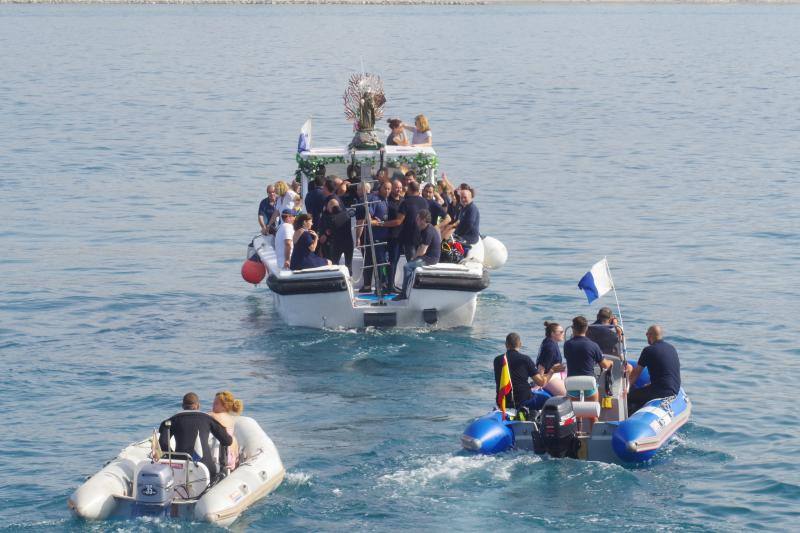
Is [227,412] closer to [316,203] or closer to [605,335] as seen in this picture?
[605,335]

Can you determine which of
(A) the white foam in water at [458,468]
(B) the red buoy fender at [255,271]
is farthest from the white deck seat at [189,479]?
(B) the red buoy fender at [255,271]

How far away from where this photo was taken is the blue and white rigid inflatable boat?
44.7ft

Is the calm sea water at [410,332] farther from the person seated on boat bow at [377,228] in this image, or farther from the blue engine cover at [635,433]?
the person seated on boat bow at [377,228]

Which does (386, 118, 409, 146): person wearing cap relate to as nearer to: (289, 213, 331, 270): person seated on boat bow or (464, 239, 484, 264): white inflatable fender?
(464, 239, 484, 264): white inflatable fender

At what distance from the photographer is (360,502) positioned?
13164mm

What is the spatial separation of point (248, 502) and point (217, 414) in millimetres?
1007

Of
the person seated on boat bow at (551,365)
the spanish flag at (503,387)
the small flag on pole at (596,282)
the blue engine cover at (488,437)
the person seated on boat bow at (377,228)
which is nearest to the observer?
the blue engine cover at (488,437)

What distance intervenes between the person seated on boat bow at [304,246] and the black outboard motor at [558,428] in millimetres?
6024

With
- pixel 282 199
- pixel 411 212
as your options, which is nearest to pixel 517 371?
pixel 411 212

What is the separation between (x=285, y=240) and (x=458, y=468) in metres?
6.41

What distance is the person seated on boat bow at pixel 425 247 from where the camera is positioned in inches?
749

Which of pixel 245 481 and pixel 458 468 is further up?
pixel 245 481

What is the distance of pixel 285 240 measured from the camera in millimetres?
19234

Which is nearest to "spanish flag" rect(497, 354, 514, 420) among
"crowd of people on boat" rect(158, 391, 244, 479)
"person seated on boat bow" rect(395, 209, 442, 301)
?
"crowd of people on boat" rect(158, 391, 244, 479)
